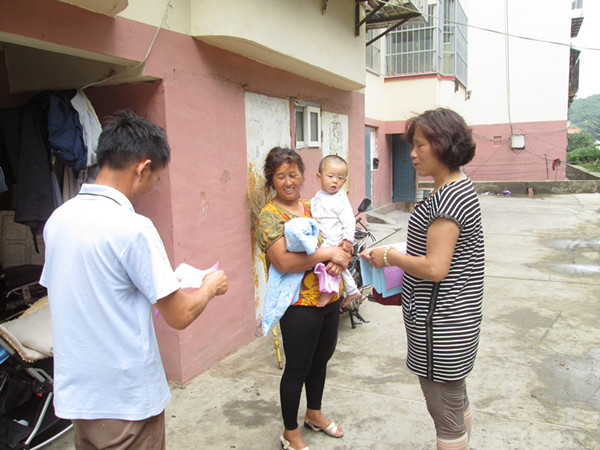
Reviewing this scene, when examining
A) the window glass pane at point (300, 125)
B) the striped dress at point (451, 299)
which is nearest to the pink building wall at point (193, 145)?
the window glass pane at point (300, 125)

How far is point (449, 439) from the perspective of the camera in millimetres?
2023

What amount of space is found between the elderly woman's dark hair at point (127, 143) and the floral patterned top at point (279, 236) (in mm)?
882

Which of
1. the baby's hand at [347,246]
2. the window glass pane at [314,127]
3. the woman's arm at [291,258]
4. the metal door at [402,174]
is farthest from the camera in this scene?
the metal door at [402,174]

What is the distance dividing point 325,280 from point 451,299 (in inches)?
26.2

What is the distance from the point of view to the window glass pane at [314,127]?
511 cm

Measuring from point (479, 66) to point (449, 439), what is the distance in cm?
2069

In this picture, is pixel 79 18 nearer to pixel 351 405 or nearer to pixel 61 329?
pixel 61 329

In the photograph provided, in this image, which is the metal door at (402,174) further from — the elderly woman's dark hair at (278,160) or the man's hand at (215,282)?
the man's hand at (215,282)

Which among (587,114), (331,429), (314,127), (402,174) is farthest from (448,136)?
(587,114)

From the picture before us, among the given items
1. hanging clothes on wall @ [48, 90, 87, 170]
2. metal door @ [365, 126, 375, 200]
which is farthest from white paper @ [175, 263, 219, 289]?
metal door @ [365, 126, 375, 200]

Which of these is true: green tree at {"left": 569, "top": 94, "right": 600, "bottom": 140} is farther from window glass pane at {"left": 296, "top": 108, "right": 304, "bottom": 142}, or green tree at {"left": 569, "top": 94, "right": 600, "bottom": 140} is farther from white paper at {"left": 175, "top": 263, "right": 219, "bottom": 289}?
white paper at {"left": 175, "top": 263, "right": 219, "bottom": 289}

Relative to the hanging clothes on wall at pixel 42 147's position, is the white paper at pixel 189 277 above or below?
below

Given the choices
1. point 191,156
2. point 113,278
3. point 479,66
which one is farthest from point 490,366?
point 479,66

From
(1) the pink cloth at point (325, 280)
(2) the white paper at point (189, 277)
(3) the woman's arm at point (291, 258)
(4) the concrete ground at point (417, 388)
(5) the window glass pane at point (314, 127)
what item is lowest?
(4) the concrete ground at point (417, 388)
